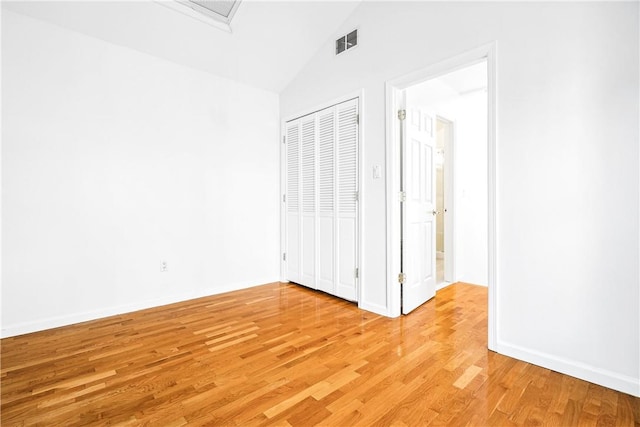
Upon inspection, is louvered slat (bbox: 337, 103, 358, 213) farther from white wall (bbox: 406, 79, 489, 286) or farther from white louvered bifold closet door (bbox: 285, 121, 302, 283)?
white wall (bbox: 406, 79, 489, 286)

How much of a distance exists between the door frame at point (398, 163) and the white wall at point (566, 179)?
0.14ft

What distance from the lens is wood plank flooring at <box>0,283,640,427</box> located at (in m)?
1.51

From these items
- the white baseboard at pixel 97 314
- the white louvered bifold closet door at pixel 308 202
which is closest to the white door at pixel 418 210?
the white louvered bifold closet door at pixel 308 202

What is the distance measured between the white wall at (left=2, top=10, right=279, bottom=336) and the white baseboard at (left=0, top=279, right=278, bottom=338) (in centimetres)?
1

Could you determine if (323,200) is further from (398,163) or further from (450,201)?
(450,201)

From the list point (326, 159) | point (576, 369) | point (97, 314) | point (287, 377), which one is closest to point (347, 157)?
point (326, 159)

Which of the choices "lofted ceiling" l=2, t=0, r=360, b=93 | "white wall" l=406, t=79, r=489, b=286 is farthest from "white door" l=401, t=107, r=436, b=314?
"lofted ceiling" l=2, t=0, r=360, b=93

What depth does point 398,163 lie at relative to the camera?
284 centimetres

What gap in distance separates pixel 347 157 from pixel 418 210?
0.91 metres

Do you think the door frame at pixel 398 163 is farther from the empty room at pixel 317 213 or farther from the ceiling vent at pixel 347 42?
the ceiling vent at pixel 347 42

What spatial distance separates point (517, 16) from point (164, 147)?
326 centimetres

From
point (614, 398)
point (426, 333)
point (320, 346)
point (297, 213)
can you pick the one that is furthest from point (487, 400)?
point (297, 213)

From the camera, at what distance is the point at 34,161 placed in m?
2.57

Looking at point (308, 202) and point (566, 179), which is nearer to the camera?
point (566, 179)
